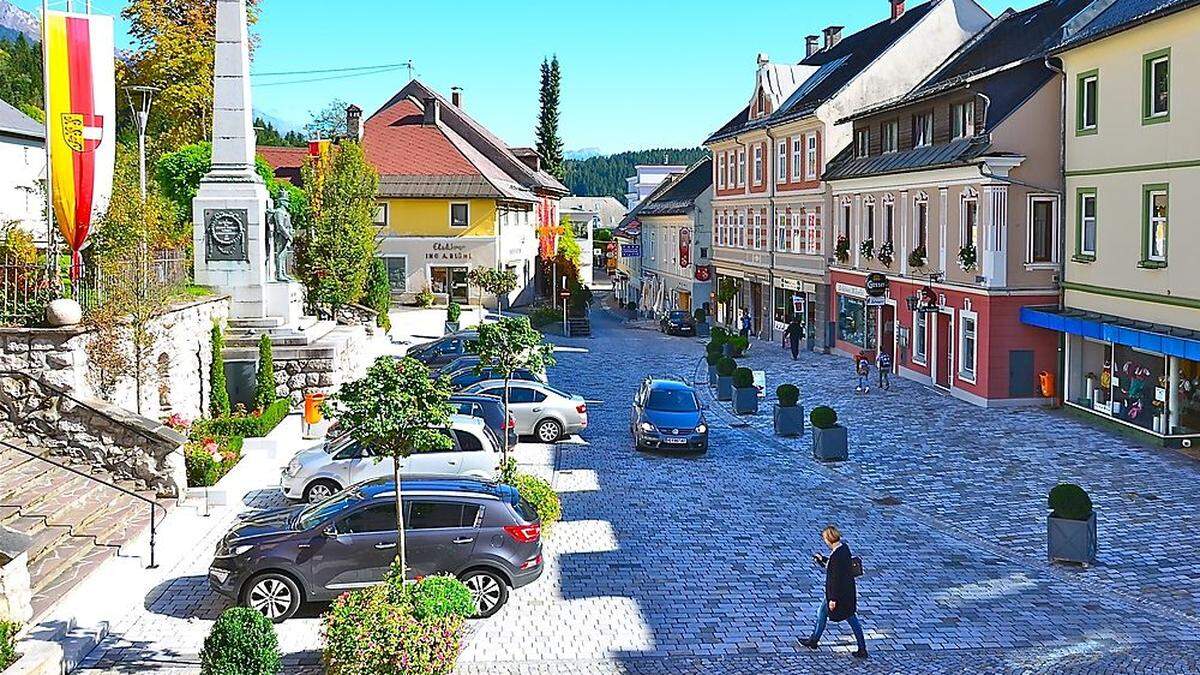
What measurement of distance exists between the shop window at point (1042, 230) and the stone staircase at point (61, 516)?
23.1 meters

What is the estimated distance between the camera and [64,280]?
2048 cm

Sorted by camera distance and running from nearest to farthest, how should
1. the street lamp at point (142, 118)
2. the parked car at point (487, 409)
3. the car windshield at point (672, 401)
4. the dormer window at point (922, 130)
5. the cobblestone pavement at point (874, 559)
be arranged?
1. the cobblestone pavement at point (874, 559)
2. the parked car at point (487, 409)
3. the car windshield at point (672, 401)
4. the street lamp at point (142, 118)
5. the dormer window at point (922, 130)

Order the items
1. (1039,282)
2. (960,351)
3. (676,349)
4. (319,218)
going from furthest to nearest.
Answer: (676,349)
(319,218)
(960,351)
(1039,282)

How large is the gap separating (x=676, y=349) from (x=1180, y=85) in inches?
1091

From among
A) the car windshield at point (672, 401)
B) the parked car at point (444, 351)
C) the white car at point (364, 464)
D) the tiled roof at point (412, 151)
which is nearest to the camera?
the white car at point (364, 464)

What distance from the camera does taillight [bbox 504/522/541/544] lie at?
14.7 meters

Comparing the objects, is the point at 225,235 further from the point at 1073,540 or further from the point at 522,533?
the point at 1073,540

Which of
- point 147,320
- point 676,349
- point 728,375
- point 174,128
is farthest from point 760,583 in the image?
point 174,128

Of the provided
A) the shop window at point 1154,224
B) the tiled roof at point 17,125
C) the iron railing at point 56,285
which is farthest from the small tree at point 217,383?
the shop window at point 1154,224

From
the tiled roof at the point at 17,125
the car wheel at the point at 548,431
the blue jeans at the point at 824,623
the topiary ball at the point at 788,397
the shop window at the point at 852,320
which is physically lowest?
the blue jeans at the point at 824,623

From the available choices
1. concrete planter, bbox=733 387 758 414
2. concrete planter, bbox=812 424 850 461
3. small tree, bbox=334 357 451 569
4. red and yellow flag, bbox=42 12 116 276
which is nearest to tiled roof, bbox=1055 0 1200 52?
concrete planter, bbox=812 424 850 461

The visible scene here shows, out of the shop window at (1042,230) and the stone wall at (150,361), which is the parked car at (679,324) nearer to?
the shop window at (1042,230)

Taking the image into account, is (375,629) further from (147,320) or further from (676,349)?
(676,349)

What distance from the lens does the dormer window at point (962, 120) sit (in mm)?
32844
